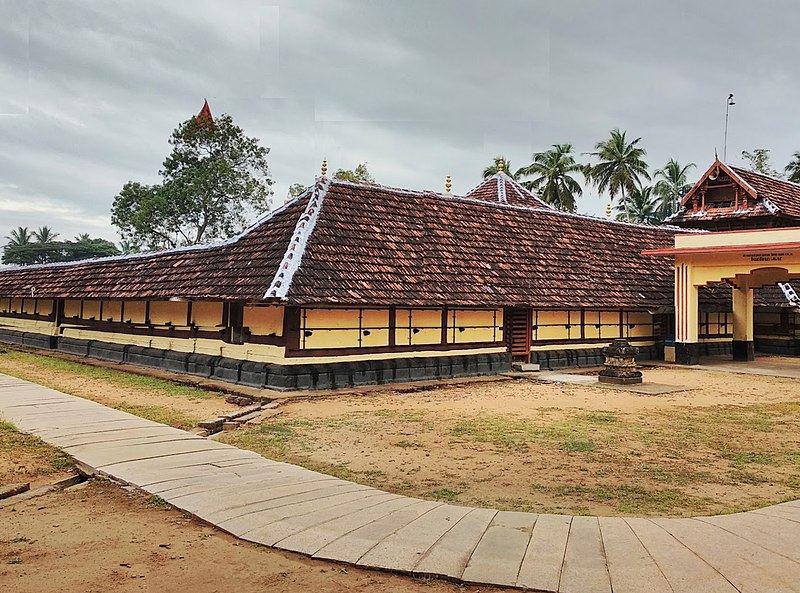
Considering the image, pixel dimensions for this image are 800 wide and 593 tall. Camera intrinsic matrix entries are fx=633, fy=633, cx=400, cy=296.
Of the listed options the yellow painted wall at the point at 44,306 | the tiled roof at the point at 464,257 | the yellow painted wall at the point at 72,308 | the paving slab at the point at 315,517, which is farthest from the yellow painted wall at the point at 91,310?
the paving slab at the point at 315,517

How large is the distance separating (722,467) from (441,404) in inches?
211

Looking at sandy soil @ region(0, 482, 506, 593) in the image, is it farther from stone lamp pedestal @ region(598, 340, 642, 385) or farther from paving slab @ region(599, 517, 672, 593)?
stone lamp pedestal @ region(598, 340, 642, 385)

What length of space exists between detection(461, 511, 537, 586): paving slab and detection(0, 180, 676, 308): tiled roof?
811cm

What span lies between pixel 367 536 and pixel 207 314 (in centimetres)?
1148

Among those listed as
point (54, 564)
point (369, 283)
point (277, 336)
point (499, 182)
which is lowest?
point (54, 564)

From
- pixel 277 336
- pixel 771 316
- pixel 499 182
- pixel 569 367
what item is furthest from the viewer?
pixel 499 182

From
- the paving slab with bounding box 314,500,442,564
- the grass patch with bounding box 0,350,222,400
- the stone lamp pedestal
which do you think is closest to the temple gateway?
the grass patch with bounding box 0,350,222,400

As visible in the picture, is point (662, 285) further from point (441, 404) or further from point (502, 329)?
point (441, 404)

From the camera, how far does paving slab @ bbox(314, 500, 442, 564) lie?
4188mm

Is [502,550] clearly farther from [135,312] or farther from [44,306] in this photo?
[44,306]

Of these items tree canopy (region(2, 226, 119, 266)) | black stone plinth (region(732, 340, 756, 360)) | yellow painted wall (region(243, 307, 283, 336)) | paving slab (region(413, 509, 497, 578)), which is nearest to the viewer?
paving slab (region(413, 509, 497, 578))

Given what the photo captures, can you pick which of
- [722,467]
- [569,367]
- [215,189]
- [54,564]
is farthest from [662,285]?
[215,189]

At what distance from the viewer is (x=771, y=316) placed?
24.3 meters

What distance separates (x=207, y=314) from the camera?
15047mm
